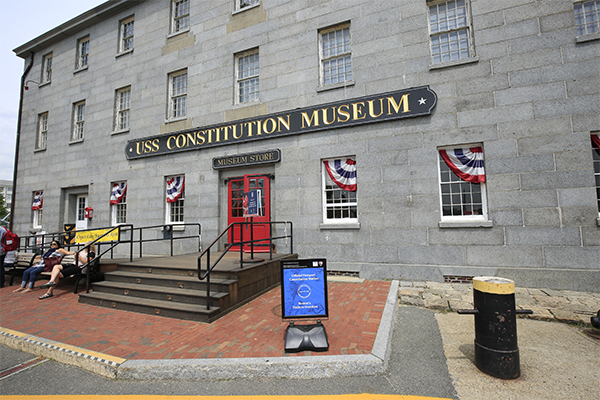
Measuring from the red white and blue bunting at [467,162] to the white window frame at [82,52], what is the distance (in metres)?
17.5

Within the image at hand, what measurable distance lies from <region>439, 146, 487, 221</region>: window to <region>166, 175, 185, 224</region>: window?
9301 mm

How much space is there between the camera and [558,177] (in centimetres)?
703

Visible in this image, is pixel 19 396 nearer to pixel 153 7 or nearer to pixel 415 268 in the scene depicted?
pixel 415 268

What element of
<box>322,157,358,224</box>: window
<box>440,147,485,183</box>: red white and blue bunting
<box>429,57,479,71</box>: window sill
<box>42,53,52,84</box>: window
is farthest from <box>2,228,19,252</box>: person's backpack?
<box>429,57,479,71</box>: window sill

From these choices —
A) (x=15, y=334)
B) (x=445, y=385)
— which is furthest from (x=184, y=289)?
(x=445, y=385)

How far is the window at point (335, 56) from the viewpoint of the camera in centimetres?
938

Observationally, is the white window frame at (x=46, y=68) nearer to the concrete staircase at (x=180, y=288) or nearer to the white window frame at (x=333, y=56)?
the concrete staircase at (x=180, y=288)

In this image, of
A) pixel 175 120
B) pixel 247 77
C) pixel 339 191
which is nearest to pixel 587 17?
pixel 339 191

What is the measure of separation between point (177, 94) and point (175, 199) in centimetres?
444

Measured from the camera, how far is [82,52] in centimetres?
1527

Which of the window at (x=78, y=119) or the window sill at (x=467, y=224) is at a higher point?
the window at (x=78, y=119)

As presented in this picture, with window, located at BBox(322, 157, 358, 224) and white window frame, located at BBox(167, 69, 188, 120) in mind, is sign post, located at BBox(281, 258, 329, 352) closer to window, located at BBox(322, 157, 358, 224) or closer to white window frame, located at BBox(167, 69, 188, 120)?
window, located at BBox(322, 157, 358, 224)

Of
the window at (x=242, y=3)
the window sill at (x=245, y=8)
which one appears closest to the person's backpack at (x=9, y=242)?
the window sill at (x=245, y=8)

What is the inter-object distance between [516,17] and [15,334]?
1286 centimetres
